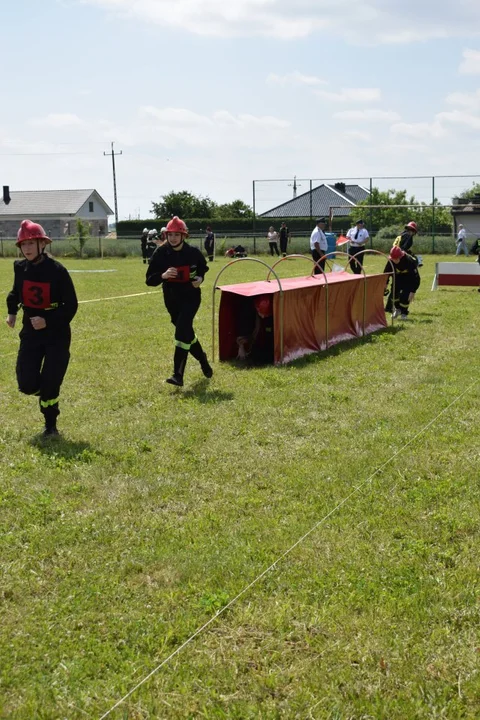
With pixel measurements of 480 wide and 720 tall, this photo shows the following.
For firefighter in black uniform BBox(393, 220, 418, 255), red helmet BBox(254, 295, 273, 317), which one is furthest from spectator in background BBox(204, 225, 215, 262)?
red helmet BBox(254, 295, 273, 317)

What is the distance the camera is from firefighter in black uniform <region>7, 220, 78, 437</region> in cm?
709

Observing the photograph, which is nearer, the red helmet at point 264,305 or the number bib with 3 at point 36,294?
the number bib with 3 at point 36,294

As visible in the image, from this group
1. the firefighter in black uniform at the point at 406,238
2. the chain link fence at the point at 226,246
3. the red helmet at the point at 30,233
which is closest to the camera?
the red helmet at the point at 30,233

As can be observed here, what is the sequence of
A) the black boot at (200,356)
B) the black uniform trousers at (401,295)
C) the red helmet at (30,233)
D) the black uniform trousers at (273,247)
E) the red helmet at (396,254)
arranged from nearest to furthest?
the red helmet at (30,233)
the black boot at (200,356)
the red helmet at (396,254)
the black uniform trousers at (401,295)
the black uniform trousers at (273,247)

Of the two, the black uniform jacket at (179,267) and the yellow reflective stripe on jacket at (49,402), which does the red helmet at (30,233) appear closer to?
the yellow reflective stripe on jacket at (49,402)

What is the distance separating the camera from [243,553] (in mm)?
4738

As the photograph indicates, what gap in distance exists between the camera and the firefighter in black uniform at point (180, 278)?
9141mm

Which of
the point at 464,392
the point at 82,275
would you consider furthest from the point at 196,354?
the point at 82,275

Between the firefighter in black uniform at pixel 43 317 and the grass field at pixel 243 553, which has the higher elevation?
the firefighter in black uniform at pixel 43 317

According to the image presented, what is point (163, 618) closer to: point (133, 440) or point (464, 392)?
point (133, 440)

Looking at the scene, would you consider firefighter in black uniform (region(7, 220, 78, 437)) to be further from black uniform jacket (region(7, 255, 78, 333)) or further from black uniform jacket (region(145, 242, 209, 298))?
black uniform jacket (region(145, 242, 209, 298))

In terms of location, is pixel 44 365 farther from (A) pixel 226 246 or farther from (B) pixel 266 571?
(A) pixel 226 246

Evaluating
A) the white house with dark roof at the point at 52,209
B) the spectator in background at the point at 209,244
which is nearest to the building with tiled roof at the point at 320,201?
the white house with dark roof at the point at 52,209

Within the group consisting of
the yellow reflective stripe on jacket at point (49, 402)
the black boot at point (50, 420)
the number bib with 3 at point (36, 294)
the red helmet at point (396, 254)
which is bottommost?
the black boot at point (50, 420)
